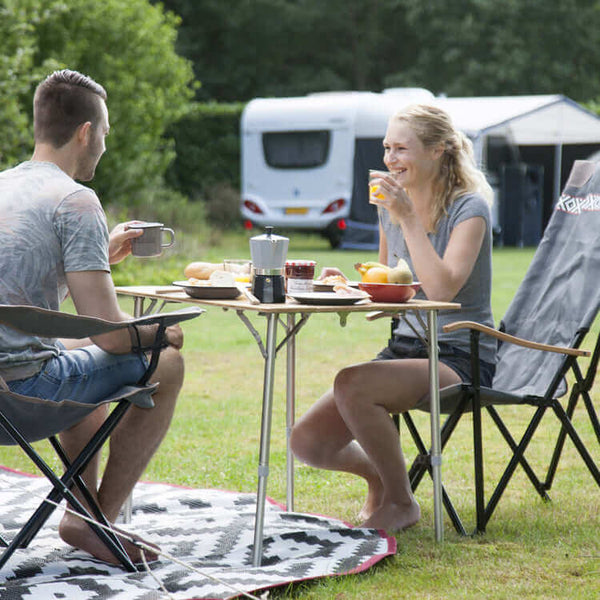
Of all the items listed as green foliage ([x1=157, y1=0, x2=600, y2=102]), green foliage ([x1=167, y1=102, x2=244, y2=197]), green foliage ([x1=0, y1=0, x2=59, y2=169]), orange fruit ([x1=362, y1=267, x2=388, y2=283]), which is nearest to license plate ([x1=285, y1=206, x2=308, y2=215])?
green foliage ([x1=167, y1=102, x2=244, y2=197])

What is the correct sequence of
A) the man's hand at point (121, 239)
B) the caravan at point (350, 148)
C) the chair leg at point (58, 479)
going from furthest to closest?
1. the caravan at point (350, 148)
2. the man's hand at point (121, 239)
3. the chair leg at point (58, 479)

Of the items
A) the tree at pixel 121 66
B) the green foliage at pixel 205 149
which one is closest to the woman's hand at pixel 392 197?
the tree at pixel 121 66

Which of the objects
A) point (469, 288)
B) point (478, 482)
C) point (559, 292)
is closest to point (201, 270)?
point (469, 288)

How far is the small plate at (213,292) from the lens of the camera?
291cm

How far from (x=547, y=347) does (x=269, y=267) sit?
36.5 inches

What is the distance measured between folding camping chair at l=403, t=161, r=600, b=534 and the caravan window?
38.3 ft

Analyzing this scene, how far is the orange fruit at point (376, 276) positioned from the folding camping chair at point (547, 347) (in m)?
0.24

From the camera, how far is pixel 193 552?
116 inches

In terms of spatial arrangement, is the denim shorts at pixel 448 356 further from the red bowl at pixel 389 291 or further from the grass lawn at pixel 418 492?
the grass lawn at pixel 418 492

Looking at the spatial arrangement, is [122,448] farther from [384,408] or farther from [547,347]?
[547,347]

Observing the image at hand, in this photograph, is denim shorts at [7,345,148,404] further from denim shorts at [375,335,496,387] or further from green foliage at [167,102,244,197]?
green foliage at [167,102,244,197]

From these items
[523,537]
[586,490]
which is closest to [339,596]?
[523,537]

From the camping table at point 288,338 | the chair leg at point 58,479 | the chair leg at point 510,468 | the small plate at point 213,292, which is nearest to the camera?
the chair leg at point 58,479

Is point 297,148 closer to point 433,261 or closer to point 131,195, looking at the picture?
point 131,195
